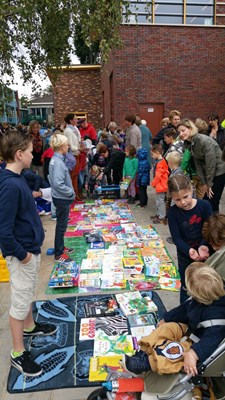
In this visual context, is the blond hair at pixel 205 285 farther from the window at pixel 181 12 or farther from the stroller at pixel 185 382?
the window at pixel 181 12

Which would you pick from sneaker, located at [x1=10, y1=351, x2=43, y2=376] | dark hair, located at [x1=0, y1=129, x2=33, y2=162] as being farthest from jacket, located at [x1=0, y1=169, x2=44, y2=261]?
sneaker, located at [x1=10, y1=351, x2=43, y2=376]

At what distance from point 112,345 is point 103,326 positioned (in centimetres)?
31

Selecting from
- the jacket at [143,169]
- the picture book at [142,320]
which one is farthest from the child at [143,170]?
the picture book at [142,320]

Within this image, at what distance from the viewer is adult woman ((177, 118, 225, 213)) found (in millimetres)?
4457

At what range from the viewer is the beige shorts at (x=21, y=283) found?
2533 mm

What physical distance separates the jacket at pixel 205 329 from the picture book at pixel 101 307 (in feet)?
4.58

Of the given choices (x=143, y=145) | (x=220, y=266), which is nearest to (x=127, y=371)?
(x=220, y=266)

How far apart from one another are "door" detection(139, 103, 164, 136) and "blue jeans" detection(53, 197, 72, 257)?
35.1 ft

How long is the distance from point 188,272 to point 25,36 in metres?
5.86

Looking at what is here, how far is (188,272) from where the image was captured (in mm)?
2027

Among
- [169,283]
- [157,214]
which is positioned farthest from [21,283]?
[157,214]

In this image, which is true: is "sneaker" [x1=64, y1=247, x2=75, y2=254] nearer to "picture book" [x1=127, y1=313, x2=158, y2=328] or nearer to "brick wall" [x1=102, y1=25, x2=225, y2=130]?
"picture book" [x1=127, y1=313, x2=158, y2=328]

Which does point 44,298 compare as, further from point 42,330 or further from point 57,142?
point 57,142

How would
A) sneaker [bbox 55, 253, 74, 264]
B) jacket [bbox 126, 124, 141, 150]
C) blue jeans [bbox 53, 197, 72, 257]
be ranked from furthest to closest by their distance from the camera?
jacket [bbox 126, 124, 141, 150] < sneaker [bbox 55, 253, 74, 264] < blue jeans [bbox 53, 197, 72, 257]
